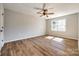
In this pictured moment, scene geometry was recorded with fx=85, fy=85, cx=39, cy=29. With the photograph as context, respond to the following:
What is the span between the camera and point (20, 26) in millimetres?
5371

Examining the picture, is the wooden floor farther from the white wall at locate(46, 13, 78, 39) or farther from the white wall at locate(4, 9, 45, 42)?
the white wall at locate(46, 13, 78, 39)

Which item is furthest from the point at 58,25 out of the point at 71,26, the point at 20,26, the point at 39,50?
the point at 39,50

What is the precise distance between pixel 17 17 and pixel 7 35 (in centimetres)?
131

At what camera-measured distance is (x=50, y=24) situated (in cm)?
776

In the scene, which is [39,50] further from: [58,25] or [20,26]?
[58,25]

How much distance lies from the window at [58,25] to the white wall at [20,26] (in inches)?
41.5

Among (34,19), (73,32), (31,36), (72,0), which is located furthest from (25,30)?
(72,0)

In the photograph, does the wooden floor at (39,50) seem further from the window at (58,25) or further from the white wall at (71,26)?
the window at (58,25)

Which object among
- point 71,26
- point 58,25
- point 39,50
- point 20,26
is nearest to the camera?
point 39,50

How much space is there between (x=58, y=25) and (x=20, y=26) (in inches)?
122

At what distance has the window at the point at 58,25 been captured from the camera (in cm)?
628

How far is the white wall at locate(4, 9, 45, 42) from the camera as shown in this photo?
14.9 ft

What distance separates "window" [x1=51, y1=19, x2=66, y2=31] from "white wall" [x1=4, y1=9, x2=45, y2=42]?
1.05 metres

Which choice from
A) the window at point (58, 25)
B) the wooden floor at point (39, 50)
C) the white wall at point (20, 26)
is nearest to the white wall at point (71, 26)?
the window at point (58, 25)
